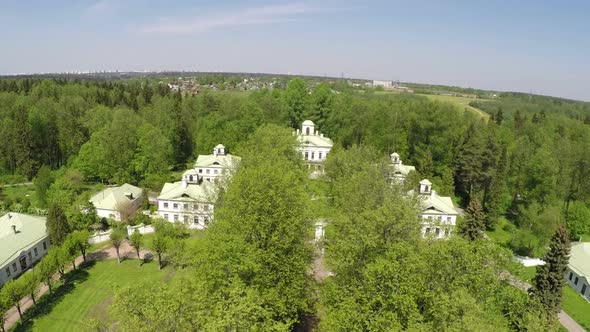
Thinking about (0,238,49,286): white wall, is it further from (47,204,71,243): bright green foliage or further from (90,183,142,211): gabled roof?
(90,183,142,211): gabled roof

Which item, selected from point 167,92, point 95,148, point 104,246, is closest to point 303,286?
point 104,246

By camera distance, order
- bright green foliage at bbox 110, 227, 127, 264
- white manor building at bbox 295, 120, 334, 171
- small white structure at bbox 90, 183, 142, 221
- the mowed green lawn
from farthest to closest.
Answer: white manor building at bbox 295, 120, 334, 171 < small white structure at bbox 90, 183, 142, 221 < bright green foliage at bbox 110, 227, 127, 264 < the mowed green lawn

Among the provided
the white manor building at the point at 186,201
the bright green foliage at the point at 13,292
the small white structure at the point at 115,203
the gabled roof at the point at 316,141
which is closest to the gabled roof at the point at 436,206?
the white manor building at the point at 186,201

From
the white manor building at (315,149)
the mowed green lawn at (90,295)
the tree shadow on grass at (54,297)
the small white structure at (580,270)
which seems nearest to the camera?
the mowed green lawn at (90,295)

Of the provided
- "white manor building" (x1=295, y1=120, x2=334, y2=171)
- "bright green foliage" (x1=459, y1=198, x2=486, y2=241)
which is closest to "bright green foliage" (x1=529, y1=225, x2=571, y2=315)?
"bright green foliage" (x1=459, y1=198, x2=486, y2=241)

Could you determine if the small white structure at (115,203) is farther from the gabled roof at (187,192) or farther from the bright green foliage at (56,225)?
the bright green foliage at (56,225)

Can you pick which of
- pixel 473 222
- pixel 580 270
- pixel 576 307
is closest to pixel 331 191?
pixel 473 222
